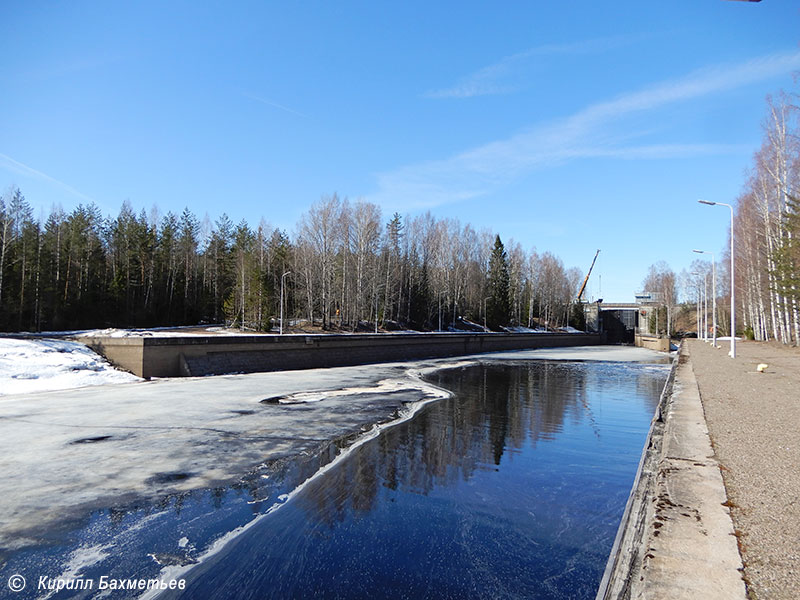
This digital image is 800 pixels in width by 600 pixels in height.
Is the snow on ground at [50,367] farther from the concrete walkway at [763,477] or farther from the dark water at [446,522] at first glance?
the concrete walkway at [763,477]

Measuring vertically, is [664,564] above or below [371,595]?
above

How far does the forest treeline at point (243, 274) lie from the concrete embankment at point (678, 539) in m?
45.4

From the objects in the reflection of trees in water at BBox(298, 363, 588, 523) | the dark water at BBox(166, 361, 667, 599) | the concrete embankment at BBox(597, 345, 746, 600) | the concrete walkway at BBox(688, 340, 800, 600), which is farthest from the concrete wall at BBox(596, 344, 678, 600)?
the reflection of trees in water at BBox(298, 363, 588, 523)

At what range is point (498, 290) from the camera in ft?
250

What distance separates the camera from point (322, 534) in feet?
18.3

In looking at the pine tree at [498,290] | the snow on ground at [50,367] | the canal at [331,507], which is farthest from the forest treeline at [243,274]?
the canal at [331,507]

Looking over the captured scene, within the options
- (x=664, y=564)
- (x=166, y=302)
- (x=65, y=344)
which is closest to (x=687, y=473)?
(x=664, y=564)

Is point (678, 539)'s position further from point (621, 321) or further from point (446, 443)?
point (621, 321)

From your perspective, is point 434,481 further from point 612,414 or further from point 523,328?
point 523,328

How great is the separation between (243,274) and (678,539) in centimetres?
5137

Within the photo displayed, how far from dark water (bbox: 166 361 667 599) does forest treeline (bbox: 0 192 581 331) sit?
41.4 metres

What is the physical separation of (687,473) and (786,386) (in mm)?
11230

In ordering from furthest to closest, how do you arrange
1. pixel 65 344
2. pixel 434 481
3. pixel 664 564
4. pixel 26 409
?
1. pixel 65 344
2. pixel 26 409
3. pixel 434 481
4. pixel 664 564

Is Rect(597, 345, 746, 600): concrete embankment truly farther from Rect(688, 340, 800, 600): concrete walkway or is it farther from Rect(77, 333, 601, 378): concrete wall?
Rect(77, 333, 601, 378): concrete wall
